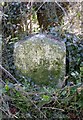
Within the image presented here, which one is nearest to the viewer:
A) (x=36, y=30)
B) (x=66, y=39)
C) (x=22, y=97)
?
(x=22, y=97)

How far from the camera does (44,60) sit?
8.87ft

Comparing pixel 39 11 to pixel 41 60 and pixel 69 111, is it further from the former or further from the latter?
pixel 69 111

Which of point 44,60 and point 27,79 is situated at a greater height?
point 44,60

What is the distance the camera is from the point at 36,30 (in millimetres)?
3139

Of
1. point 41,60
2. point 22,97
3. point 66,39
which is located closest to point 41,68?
point 41,60

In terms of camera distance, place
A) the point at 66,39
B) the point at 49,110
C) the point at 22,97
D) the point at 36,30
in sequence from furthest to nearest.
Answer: the point at 36,30
the point at 66,39
the point at 49,110
the point at 22,97

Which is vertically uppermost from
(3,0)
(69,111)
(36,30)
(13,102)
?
(3,0)

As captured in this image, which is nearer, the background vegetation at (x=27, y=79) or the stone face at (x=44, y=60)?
the background vegetation at (x=27, y=79)

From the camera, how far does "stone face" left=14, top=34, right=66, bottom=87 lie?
2695mm

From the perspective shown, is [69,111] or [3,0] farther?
[3,0]

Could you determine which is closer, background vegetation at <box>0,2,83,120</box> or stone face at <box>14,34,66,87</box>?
background vegetation at <box>0,2,83,120</box>

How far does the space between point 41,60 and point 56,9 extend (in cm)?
71

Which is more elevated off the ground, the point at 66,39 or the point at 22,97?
the point at 66,39

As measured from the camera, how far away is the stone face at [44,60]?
2695 millimetres
